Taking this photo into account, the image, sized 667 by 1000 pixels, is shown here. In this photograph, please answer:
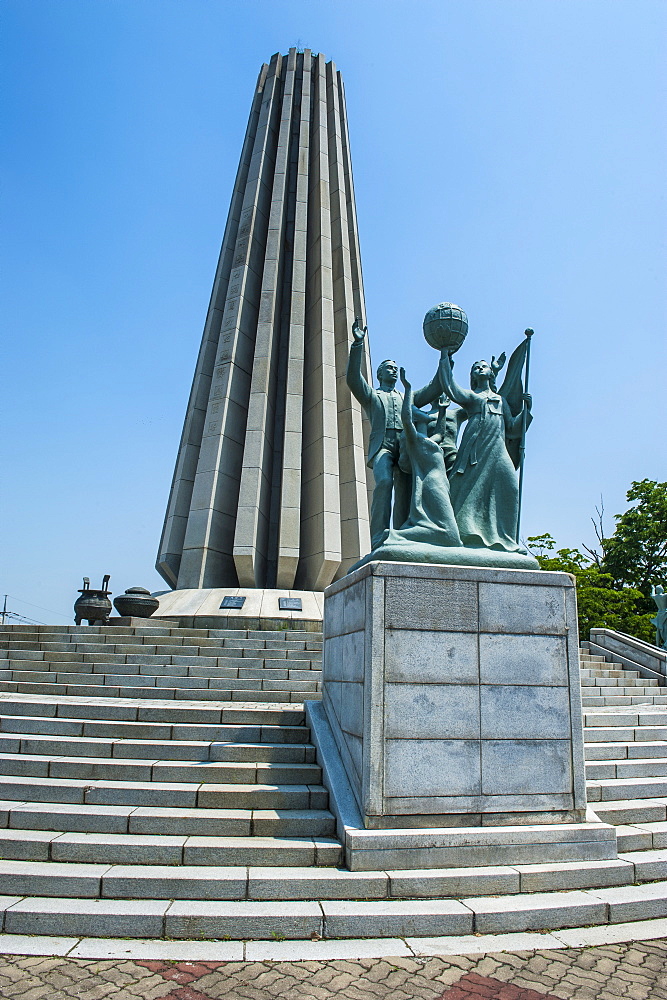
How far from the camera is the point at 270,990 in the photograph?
3406 mm

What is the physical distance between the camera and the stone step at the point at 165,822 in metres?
4.81

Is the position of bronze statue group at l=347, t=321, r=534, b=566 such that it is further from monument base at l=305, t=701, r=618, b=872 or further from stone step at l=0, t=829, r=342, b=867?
stone step at l=0, t=829, r=342, b=867

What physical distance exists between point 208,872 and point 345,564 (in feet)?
40.7

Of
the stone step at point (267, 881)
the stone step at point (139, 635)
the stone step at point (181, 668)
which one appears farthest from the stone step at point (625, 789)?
the stone step at point (139, 635)

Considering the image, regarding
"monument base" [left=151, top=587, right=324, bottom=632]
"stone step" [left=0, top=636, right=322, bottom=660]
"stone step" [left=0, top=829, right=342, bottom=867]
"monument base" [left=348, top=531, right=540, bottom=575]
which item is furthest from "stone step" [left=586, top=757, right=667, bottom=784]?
"monument base" [left=151, top=587, right=324, bottom=632]

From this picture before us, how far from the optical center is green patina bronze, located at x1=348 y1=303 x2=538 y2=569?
5.94 metres

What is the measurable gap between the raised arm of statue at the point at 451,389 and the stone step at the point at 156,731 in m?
3.56

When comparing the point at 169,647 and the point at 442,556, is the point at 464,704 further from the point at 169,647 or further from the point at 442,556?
the point at 169,647

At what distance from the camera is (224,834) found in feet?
15.9

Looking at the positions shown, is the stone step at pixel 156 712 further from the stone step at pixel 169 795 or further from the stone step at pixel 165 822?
the stone step at pixel 165 822

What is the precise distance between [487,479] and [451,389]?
98cm

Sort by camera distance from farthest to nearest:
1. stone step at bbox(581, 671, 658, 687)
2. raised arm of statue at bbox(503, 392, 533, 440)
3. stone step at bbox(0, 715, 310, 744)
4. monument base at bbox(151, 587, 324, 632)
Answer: monument base at bbox(151, 587, 324, 632), stone step at bbox(581, 671, 658, 687), raised arm of statue at bbox(503, 392, 533, 440), stone step at bbox(0, 715, 310, 744)

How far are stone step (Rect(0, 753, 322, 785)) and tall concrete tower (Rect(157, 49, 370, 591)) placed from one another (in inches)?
377

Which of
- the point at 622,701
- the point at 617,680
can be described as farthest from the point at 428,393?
the point at 617,680
